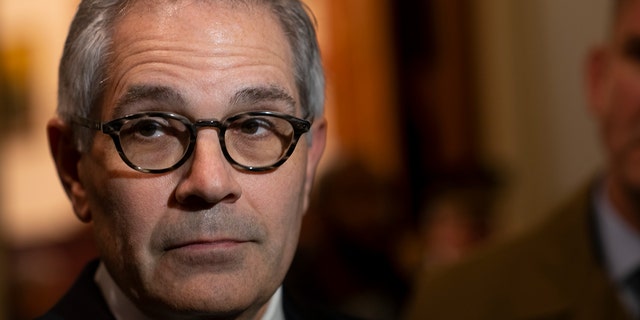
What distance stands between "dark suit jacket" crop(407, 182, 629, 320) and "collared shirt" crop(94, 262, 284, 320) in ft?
3.41

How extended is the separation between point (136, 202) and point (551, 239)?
1447 mm

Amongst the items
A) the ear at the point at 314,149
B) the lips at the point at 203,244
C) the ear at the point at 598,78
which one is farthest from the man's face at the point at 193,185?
the ear at the point at 598,78

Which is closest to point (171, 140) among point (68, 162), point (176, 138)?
point (176, 138)

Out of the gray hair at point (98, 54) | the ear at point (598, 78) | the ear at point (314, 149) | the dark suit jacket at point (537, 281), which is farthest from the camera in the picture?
the ear at point (598, 78)

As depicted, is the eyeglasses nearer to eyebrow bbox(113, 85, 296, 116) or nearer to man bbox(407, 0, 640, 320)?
eyebrow bbox(113, 85, 296, 116)

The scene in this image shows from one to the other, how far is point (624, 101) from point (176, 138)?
4.71 ft

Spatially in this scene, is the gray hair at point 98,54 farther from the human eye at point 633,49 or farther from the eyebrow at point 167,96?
the human eye at point 633,49

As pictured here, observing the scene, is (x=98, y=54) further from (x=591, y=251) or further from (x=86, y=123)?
(x=591, y=251)

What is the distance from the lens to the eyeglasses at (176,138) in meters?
1.61

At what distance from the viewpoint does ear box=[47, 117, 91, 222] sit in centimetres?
177

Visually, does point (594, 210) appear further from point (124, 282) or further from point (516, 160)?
point (516, 160)

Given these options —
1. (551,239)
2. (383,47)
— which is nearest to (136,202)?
(551,239)

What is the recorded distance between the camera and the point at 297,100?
5.73 ft

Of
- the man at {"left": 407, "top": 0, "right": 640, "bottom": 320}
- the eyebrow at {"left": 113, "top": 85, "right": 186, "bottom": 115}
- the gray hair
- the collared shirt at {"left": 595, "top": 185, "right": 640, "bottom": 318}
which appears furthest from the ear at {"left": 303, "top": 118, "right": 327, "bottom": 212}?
the collared shirt at {"left": 595, "top": 185, "right": 640, "bottom": 318}
